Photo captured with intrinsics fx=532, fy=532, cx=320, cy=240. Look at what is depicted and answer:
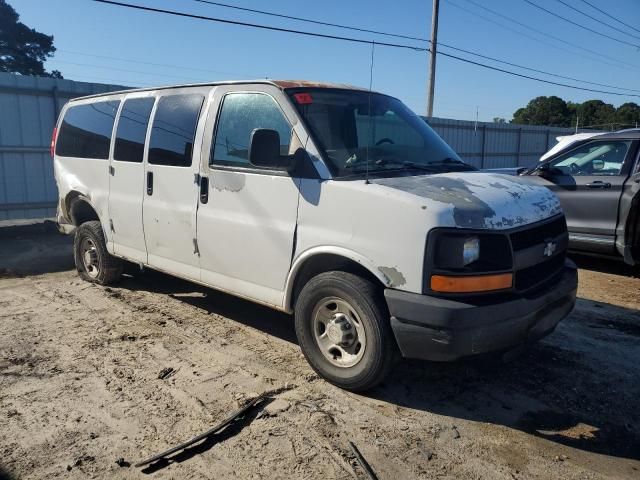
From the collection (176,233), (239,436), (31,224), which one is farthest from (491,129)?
(239,436)

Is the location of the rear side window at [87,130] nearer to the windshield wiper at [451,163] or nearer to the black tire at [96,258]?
the black tire at [96,258]

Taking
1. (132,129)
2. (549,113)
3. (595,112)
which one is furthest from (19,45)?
(595,112)

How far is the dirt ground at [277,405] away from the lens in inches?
117

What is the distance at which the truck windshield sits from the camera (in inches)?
154

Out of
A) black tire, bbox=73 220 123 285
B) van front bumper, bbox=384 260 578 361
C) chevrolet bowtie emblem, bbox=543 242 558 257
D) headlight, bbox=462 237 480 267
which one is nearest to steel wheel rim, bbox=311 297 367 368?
van front bumper, bbox=384 260 578 361

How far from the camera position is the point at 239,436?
3.21m

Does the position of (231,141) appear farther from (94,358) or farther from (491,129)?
(491,129)

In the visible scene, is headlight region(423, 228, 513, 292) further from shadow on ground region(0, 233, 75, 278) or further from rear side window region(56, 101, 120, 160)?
shadow on ground region(0, 233, 75, 278)

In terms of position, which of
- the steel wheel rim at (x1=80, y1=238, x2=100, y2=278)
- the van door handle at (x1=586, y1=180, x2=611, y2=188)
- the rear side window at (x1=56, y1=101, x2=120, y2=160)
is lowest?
the steel wheel rim at (x1=80, y1=238, x2=100, y2=278)

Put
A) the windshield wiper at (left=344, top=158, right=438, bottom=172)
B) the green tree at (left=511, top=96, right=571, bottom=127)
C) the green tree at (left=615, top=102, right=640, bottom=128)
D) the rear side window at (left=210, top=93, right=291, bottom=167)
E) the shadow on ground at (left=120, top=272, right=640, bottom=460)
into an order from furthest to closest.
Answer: the green tree at (left=511, top=96, right=571, bottom=127)
the green tree at (left=615, top=102, right=640, bottom=128)
the rear side window at (left=210, top=93, right=291, bottom=167)
the windshield wiper at (left=344, top=158, right=438, bottom=172)
the shadow on ground at (left=120, top=272, right=640, bottom=460)

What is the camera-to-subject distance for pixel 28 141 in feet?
33.7

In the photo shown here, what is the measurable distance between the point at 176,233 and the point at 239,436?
7.41 feet

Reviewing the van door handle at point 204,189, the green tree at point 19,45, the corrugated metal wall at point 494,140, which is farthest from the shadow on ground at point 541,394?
the green tree at point 19,45

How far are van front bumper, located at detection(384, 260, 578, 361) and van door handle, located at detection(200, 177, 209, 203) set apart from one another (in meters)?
1.95
